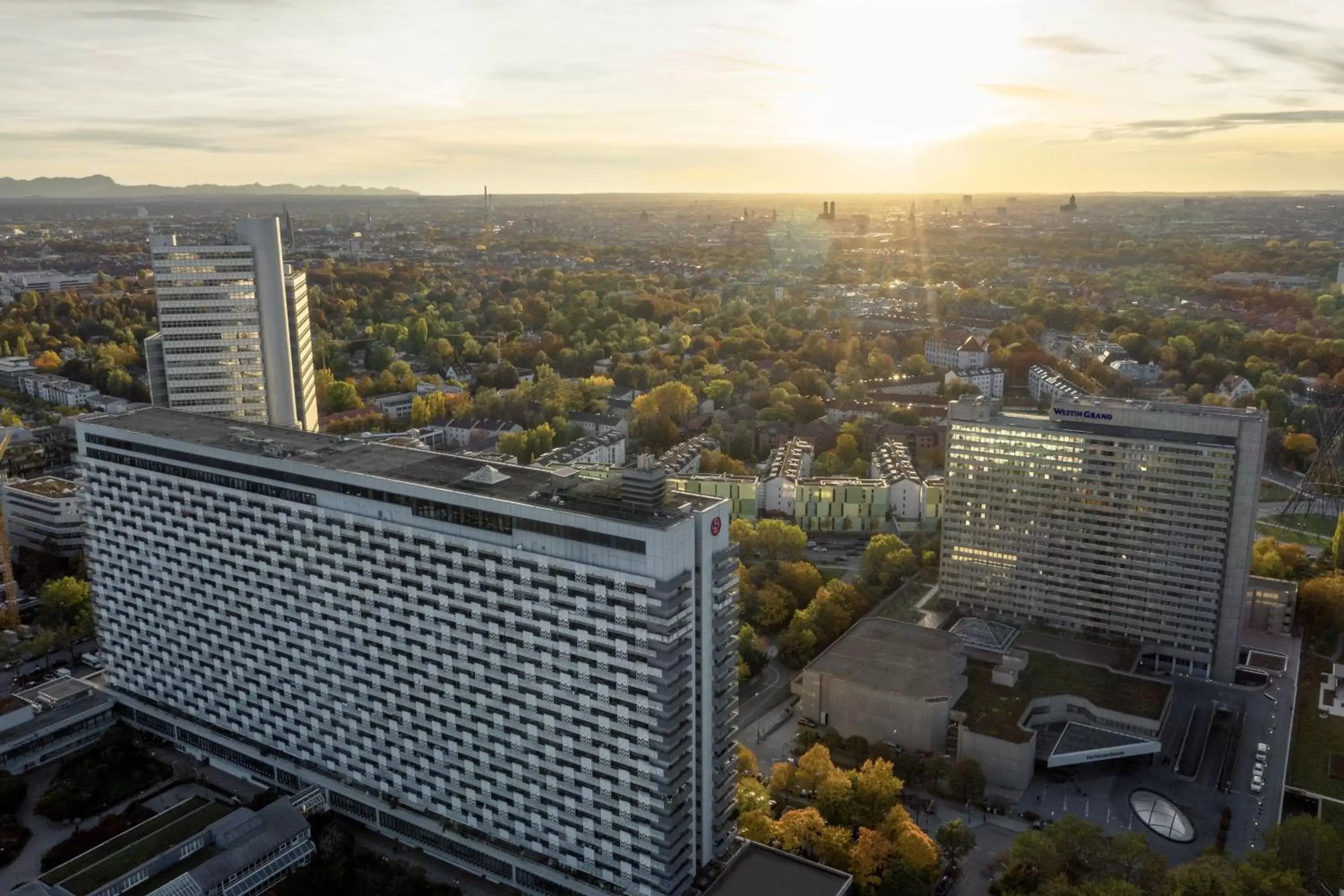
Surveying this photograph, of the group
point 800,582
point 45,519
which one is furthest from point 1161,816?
point 45,519

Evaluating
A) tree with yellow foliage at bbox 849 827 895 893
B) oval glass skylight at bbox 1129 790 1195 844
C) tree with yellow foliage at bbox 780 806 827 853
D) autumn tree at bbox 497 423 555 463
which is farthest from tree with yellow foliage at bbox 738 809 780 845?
autumn tree at bbox 497 423 555 463

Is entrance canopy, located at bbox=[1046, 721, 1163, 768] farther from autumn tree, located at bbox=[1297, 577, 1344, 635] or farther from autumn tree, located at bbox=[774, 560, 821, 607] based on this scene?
autumn tree, located at bbox=[1297, 577, 1344, 635]

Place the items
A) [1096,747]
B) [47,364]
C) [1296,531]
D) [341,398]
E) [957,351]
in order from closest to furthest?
[1096,747]
[1296,531]
[341,398]
[47,364]
[957,351]

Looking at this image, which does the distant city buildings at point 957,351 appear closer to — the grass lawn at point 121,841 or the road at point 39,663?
the road at point 39,663

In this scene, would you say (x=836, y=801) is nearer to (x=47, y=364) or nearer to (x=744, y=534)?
(x=744, y=534)

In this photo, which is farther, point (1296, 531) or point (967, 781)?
point (1296, 531)

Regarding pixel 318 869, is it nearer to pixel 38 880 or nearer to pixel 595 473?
pixel 38 880
